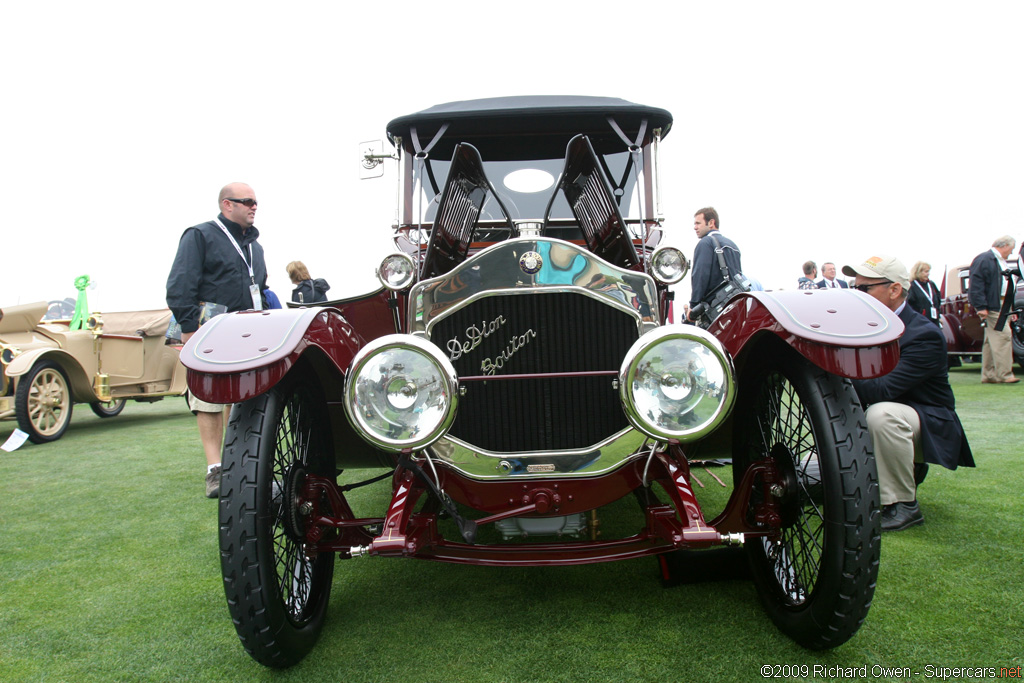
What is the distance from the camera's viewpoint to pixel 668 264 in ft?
7.84

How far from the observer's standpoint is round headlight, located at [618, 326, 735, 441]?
1.47 m

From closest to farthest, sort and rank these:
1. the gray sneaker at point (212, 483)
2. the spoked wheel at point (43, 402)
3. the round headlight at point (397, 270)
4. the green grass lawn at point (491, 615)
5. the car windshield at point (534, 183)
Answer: the green grass lawn at point (491, 615)
the round headlight at point (397, 270)
the car windshield at point (534, 183)
the gray sneaker at point (212, 483)
the spoked wheel at point (43, 402)

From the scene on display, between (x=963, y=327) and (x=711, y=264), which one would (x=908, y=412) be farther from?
(x=963, y=327)

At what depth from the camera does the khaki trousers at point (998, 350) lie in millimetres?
6574

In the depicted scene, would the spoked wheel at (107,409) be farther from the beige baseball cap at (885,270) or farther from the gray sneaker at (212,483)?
the beige baseball cap at (885,270)

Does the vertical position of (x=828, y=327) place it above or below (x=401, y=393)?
above

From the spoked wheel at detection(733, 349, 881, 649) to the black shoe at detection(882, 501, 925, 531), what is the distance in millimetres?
831

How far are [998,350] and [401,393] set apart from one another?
7689 millimetres

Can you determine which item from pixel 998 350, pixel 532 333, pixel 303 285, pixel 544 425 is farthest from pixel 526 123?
pixel 998 350

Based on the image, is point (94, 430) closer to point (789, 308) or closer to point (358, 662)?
point (358, 662)

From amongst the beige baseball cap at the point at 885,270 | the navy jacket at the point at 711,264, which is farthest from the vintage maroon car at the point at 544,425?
the navy jacket at the point at 711,264

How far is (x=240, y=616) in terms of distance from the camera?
1440 millimetres

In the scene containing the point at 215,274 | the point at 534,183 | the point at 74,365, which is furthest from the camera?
the point at 74,365

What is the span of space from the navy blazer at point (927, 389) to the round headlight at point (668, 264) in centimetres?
93
